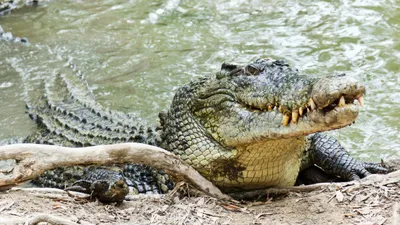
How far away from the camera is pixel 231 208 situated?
3.52 m

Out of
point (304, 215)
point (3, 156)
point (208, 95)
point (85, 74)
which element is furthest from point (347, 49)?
point (3, 156)

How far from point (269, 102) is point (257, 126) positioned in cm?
17

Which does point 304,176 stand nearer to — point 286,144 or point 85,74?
point 286,144

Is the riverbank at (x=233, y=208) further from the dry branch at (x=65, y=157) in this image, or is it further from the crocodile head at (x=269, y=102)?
the crocodile head at (x=269, y=102)

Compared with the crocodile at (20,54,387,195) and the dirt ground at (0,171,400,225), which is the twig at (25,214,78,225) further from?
the crocodile at (20,54,387,195)

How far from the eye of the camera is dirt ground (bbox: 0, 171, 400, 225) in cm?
315

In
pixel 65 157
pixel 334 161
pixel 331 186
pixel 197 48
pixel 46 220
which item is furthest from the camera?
pixel 197 48

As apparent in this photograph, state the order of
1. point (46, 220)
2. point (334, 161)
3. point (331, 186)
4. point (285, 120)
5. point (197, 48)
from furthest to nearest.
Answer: point (197, 48), point (334, 161), point (331, 186), point (285, 120), point (46, 220)

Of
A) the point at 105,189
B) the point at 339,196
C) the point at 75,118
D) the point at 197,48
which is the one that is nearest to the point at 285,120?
the point at 339,196

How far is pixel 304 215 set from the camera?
130 inches

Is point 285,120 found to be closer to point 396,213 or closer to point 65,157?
point 396,213

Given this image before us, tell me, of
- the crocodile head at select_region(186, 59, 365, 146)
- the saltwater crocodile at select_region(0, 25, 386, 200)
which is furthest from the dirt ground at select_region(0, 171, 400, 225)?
the crocodile head at select_region(186, 59, 365, 146)

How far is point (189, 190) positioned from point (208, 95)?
2.33ft

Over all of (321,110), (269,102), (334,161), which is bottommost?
(334,161)
